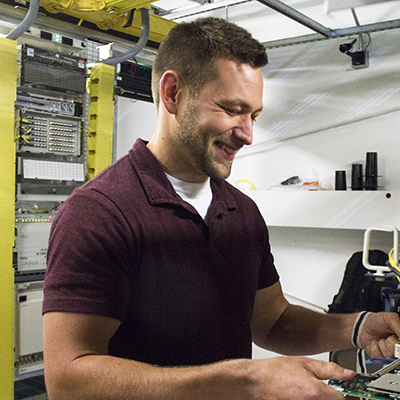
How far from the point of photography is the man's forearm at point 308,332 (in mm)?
1276

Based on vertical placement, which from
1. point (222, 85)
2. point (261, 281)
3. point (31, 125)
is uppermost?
point (31, 125)

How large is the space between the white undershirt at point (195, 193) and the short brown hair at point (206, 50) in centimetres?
24

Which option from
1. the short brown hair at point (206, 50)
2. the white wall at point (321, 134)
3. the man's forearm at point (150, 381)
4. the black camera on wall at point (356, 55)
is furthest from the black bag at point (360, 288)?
the man's forearm at point (150, 381)

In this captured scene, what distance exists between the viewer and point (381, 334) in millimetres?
1211

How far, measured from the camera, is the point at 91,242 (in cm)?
97

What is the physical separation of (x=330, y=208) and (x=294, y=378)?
2.46m

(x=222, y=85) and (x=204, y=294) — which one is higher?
(x=222, y=85)

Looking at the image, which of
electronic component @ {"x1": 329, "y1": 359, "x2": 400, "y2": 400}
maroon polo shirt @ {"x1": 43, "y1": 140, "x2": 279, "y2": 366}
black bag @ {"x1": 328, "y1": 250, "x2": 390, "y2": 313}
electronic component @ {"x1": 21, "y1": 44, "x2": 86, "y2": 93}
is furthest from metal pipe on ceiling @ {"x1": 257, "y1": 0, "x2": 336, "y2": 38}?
electronic component @ {"x1": 329, "y1": 359, "x2": 400, "y2": 400}

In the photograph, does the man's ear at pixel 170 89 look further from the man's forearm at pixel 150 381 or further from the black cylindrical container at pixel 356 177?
the black cylindrical container at pixel 356 177

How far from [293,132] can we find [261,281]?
7.82 ft

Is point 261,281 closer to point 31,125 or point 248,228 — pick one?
point 248,228

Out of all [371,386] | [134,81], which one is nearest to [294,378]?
[371,386]

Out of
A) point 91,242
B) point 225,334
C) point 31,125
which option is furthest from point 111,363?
point 31,125

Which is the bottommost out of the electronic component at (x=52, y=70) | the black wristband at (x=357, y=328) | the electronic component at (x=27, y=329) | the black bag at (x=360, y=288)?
the electronic component at (x=27, y=329)
